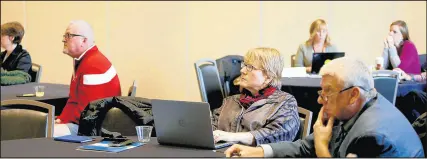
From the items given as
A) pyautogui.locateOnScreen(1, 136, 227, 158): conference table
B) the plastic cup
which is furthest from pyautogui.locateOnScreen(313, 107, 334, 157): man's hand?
the plastic cup

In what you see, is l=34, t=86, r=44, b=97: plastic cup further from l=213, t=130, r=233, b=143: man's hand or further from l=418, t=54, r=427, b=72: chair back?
l=418, t=54, r=427, b=72: chair back

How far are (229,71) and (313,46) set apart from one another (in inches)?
39.5

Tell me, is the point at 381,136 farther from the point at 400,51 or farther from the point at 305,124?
the point at 400,51

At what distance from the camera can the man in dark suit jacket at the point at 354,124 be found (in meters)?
1.70

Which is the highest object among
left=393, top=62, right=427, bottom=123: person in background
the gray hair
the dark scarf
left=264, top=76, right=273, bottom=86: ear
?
the gray hair

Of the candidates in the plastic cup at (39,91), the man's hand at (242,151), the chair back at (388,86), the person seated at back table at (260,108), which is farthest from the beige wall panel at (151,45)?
the man's hand at (242,151)

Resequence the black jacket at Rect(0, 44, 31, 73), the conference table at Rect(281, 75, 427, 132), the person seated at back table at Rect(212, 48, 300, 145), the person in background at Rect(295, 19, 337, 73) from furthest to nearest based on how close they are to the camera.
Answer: the person in background at Rect(295, 19, 337, 73) → the black jacket at Rect(0, 44, 31, 73) → the conference table at Rect(281, 75, 427, 132) → the person seated at back table at Rect(212, 48, 300, 145)

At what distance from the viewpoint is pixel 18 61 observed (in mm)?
4594

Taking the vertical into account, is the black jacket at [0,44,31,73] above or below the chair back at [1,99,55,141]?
above

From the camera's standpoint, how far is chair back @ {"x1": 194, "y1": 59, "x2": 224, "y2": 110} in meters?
4.66

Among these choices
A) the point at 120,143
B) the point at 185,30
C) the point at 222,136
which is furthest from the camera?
the point at 185,30

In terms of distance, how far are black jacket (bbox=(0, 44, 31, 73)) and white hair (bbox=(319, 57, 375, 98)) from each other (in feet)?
9.73

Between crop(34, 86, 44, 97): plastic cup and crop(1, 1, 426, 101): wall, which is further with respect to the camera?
crop(1, 1, 426, 101): wall

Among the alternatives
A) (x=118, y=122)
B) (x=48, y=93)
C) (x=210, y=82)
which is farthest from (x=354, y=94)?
(x=210, y=82)
